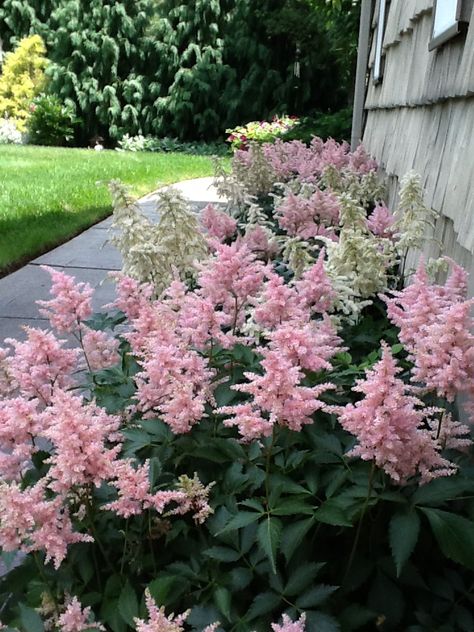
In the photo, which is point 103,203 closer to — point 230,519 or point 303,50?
point 230,519

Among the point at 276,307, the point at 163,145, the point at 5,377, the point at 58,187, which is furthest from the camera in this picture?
the point at 163,145

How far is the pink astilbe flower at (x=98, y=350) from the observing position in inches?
81.1

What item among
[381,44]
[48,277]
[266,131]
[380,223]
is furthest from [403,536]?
[266,131]

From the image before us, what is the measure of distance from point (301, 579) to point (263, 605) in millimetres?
85

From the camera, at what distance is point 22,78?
16359mm

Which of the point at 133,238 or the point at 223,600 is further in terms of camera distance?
the point at 133,238

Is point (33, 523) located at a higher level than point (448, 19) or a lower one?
lower

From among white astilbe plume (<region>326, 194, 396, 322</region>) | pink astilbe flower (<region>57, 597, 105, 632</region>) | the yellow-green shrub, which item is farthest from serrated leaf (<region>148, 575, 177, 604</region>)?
the yellow-green shrub

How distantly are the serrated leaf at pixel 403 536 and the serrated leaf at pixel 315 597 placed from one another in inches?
5.5

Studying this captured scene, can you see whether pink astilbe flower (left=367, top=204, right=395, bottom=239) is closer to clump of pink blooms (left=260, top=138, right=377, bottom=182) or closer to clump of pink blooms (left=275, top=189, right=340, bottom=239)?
clump of pink blooms (left=275, top=189, right=340, bottom=239)

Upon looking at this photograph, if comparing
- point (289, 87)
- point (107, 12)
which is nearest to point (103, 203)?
point (289, 87)

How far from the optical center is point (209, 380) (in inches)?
64.5

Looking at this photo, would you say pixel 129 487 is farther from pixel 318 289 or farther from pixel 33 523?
pixel 318 289

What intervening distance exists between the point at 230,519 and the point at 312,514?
0.17 meters
